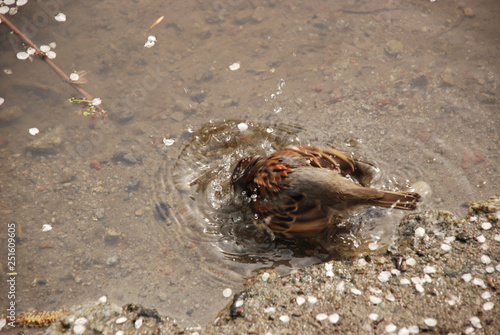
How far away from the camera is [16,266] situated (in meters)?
4.02

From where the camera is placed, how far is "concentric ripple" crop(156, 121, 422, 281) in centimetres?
373

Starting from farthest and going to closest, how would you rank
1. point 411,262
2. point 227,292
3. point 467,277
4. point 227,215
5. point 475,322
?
point 227,215, point 227,292, point 411,262, point 467,277, point 475,322

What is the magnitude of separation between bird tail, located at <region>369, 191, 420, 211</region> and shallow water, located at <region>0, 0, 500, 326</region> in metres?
0.53

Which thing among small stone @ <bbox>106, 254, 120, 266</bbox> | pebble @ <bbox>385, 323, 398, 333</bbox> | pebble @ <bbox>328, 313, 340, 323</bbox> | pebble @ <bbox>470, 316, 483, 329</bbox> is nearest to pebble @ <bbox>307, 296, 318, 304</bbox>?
pebble @ <bbox>328, 313, 340, 323</bbox>

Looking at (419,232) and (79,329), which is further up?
(419,232)

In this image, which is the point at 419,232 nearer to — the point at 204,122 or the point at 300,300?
the point at 300,300

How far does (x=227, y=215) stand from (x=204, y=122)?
1864 millimetres

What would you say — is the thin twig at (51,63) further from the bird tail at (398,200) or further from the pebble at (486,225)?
the pebble at (486,225)

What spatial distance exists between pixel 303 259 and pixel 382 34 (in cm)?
473

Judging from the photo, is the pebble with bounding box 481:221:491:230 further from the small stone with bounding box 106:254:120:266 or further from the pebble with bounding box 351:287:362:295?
the small stone with bounding box 106:254:120:266

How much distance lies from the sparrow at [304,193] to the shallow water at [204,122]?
35cm

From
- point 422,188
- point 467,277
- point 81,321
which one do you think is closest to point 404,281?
point 467,277

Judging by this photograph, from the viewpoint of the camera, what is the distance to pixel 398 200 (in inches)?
130

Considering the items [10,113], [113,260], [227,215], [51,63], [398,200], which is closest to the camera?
[398,200]
